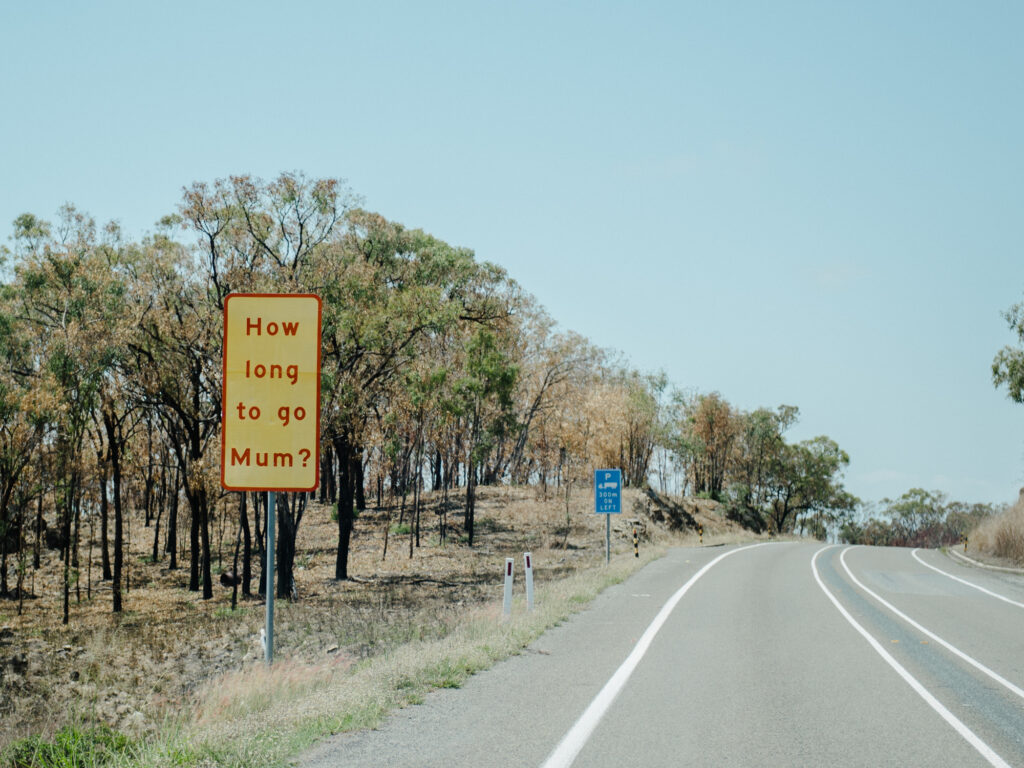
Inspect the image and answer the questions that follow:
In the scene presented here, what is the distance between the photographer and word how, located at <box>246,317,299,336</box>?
8.44 meters

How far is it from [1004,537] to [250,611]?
2819 cm

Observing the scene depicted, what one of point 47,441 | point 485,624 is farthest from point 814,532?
point 485,624

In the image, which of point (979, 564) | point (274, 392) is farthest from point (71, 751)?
point (979, 564)

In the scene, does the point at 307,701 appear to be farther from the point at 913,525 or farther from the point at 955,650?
the point at 913,525

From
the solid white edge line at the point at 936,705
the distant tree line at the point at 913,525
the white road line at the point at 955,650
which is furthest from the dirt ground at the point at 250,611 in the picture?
the distant tree line at the point at 913,525

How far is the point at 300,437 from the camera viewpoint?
27.7ft

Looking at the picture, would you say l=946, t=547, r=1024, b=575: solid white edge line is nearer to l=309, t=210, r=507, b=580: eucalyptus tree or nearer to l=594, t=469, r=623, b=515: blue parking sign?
l=594, t=469, r=623, b=515: blue parking sign

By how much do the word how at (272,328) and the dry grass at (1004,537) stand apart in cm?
3092

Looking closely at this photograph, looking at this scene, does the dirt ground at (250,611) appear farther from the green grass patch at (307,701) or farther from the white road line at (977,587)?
the white road line at (977,587)

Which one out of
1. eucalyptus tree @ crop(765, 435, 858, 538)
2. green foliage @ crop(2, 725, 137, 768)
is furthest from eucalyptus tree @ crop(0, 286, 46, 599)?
eucalyptus tree @ crop(765, 435, 858, 538)

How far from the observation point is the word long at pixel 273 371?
842 cm

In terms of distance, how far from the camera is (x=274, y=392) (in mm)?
8461

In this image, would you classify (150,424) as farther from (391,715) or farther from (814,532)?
(814,532)

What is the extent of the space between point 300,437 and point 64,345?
18783mm
